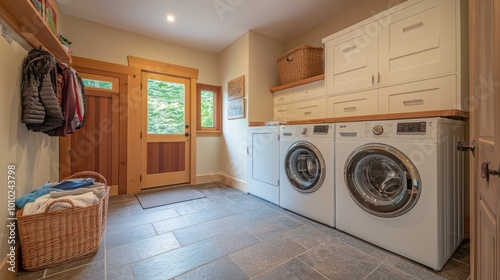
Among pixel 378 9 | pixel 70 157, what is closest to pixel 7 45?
pixel 70 157

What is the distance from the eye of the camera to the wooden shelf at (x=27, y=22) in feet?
3.95

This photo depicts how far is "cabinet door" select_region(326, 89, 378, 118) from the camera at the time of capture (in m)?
2.05

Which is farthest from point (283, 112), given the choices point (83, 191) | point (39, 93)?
point (39, 93)

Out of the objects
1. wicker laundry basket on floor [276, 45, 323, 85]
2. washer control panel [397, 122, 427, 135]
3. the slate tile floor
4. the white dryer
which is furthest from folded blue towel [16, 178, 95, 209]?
wicker laundry basket on floor [276, 45, 323, 85]

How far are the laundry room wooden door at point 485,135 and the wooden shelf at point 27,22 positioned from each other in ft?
7.18

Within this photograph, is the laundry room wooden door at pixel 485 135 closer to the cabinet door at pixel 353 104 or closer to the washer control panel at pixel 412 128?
the washer control panel at pixel 412 128

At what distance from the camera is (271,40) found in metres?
3.32

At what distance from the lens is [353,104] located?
2205mm

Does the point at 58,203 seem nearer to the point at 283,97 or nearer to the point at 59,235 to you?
the point at 59,235

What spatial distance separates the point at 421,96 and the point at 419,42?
46 cm

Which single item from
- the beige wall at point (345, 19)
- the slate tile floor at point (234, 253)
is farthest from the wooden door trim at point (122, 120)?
the beige wall at point (345, 19)

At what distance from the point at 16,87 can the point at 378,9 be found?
3.37 m

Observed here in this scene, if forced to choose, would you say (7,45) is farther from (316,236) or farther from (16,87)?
(316,236)

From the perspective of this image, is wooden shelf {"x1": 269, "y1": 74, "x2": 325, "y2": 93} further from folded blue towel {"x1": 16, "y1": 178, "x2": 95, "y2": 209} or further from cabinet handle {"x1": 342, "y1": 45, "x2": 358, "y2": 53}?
folded blue towel {"x1": 16, "y1": 178, "x2": 95, "y2": 209}
